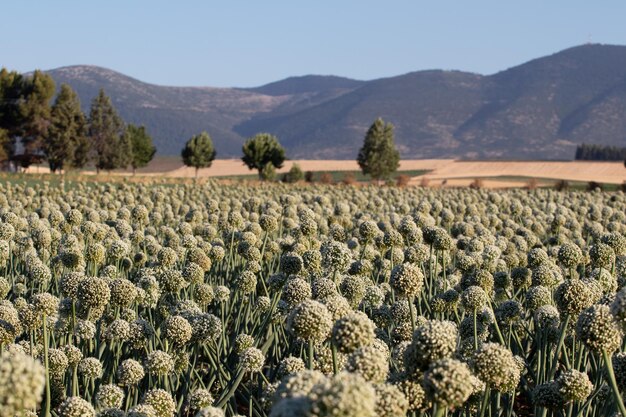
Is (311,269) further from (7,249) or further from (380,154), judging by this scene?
(380,154)

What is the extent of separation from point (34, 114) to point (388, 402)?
291ft

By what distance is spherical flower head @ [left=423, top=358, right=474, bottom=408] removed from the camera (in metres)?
2.81

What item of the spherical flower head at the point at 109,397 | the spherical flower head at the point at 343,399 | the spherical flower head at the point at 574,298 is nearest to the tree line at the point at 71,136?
the spherical flower head at the point at 574,298

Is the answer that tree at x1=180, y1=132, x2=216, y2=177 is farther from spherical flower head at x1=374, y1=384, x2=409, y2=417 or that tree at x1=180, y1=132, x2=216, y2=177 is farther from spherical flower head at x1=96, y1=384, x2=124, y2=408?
spherical flower head at x1=374, y1=384, x2=409, y2=417

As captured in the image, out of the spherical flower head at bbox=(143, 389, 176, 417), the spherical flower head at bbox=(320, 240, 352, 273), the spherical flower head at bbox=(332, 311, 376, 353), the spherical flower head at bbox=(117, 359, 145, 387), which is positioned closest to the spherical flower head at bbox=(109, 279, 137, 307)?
the spherical flower head at bbox=(117, 359, 145, 387)

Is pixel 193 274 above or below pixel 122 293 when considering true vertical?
below

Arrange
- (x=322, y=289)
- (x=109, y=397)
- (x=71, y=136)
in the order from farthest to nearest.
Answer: (x=71, y=136), (x=322, y=289), (x=109, y=397)

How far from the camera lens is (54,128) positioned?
247 ft

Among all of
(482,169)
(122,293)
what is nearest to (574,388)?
(122,293)

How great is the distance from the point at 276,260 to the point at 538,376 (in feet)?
18.0

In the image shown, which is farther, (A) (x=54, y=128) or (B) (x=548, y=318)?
(A) (x=54, y=128)

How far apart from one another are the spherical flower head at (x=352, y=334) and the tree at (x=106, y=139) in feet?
293

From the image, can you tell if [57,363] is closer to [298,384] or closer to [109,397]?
[109,397]

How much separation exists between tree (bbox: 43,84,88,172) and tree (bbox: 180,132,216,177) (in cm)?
2352
